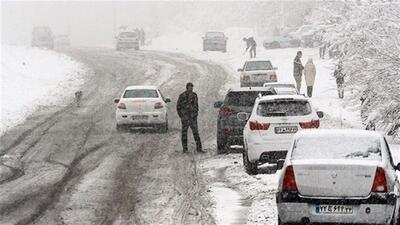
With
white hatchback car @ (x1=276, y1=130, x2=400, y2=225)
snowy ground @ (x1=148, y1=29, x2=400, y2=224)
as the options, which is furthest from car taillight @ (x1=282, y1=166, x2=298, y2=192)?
snowy ground @ (x1=148, y1=29, x2=400, y2=224)

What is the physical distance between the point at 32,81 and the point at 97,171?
23278 mm

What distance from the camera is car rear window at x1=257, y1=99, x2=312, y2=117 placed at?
1672 centimetres

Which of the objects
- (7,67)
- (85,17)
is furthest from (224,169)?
(85,17)

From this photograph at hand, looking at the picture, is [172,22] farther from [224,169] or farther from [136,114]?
[224,169]

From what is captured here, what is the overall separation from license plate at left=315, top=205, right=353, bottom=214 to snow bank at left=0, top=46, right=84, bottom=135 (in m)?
16.1

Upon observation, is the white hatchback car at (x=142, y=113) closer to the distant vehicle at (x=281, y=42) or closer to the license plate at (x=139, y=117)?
the license plate at (x=139, y=117)

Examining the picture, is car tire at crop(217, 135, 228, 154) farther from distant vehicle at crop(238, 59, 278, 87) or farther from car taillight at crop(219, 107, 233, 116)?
distant vehicle at crop(238, 59, 278, 87)

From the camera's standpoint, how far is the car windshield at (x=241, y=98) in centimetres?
2030

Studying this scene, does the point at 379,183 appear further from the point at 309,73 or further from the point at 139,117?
the point at 309,73

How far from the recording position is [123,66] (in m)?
48.2

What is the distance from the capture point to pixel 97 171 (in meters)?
17.8

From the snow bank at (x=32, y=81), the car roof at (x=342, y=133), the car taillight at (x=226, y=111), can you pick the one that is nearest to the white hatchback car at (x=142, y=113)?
the snow bank at (x=32, y=81)

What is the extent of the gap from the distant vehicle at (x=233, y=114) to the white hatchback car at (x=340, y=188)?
358 inches

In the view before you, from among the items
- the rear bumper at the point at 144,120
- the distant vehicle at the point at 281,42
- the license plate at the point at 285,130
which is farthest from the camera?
the distant vehicle at the point at 281,42
